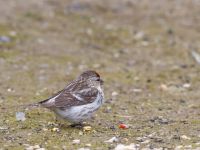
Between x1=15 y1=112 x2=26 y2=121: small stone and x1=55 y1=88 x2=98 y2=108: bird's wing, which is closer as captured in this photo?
x1=55 y1=88 x2=98 y2=108: bird's wing

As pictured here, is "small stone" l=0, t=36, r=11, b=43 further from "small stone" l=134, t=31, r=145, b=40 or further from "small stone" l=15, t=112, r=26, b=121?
"small stone" l=15, t=112, r=26, b=121

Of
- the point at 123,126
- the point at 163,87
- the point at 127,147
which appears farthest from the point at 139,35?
the point at 127,147

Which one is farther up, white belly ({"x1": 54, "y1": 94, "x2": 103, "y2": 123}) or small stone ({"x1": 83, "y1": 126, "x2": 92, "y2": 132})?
white belly ({"x1": 54, "y1": 94, "x2": 103, "y2": 123})

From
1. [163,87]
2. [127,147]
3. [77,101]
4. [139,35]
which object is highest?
[139,35]

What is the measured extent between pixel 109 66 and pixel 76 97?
17.4 ft

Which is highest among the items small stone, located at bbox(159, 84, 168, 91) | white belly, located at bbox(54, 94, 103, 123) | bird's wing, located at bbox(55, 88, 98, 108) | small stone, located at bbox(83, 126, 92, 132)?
small stone, located at bbox(159, 84, 168, 91)

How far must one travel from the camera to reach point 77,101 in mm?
9266

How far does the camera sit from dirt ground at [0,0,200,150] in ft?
30.0

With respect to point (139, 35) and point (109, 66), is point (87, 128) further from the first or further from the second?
point (139, 35)

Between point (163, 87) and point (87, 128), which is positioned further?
point (163, 87)

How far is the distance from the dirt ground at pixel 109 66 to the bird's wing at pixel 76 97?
369 millimetres

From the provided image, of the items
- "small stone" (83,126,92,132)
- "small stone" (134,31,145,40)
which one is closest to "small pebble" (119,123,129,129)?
"small stone" (83,126,92,132)

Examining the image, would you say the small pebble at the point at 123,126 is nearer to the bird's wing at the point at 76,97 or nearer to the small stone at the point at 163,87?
the bird's wing at the point at 76,97

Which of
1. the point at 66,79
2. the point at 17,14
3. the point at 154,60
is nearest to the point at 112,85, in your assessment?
the point at 66,79
